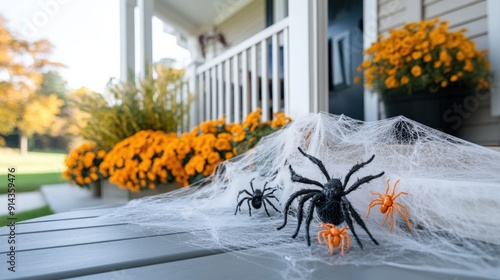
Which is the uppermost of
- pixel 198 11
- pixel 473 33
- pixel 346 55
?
pixel 198 11

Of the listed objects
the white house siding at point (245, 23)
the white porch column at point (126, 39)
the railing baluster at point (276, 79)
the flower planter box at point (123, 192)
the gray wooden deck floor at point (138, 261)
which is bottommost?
the flower planter box at point (123, 192)

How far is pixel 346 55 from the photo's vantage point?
12.2ft

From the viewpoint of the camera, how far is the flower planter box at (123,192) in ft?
8.20

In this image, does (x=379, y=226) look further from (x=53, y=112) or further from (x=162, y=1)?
(x=162, y=1)

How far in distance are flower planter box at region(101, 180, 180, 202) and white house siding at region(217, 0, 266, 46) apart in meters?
4.35

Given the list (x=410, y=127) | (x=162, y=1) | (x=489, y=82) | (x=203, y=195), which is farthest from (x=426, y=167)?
(x=162, y=1)

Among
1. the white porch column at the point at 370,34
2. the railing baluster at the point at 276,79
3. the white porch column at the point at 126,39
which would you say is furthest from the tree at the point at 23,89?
the white porch column at the point at 370,34

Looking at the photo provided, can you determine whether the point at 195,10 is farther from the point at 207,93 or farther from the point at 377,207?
the point at 377,207

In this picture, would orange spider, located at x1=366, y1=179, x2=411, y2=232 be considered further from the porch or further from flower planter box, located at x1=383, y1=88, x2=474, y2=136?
flower planter box, located at x1=383, y1=88, x2=474, y2=136

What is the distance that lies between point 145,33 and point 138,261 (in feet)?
11.9

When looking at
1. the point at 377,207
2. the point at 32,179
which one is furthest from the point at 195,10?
the point at 377,207

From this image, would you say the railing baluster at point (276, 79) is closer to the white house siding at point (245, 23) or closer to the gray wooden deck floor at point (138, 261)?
the gray wooden deck floor at point (138, 261)

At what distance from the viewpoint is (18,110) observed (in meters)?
2.53

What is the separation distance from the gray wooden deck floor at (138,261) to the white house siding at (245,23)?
5836mm
